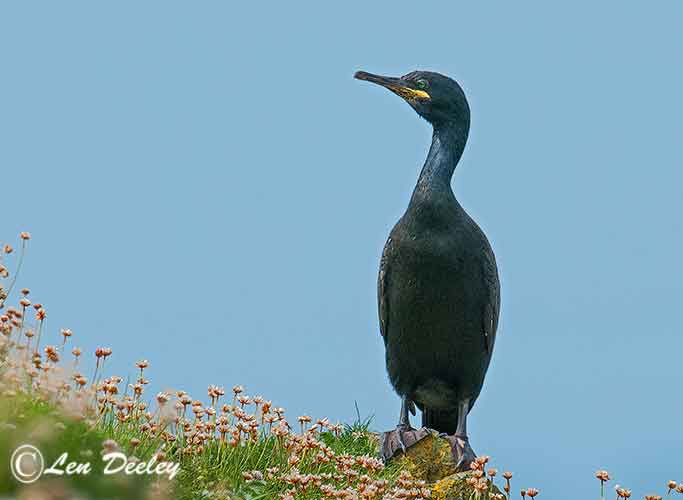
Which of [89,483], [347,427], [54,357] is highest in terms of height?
[347,427]

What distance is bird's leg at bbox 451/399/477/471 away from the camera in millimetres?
9555

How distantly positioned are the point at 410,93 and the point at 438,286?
69.6 inches

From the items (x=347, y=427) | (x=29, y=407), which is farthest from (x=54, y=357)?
(x=347, y=427)

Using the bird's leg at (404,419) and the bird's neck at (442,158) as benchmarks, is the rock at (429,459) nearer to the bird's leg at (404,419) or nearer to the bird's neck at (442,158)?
the bird's leg at (404,419)

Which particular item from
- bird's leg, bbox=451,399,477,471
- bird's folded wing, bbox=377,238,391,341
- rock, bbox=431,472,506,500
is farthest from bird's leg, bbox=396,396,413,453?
rock, bbox=431,472,506,500

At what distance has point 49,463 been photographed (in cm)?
548

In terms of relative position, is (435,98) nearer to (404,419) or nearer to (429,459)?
(404,419)

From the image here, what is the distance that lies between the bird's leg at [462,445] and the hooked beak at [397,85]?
8.95ft

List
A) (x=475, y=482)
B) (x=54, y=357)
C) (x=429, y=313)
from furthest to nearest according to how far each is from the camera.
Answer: (x=429, y=313), (x=475, y=482), (x=54, y=357)

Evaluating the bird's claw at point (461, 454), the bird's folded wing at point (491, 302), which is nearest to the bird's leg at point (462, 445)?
the bird's claw at point (461, 454)

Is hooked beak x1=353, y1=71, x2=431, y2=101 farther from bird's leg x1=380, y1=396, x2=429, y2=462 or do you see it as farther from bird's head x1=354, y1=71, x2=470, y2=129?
bird's leg x1=380, y1=396, x2=429, y2=462

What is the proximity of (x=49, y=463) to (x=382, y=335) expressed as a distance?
5136 millimetres

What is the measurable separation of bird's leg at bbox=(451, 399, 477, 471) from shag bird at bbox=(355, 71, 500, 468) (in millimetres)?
10

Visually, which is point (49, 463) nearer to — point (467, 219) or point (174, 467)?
point (174, 467)
